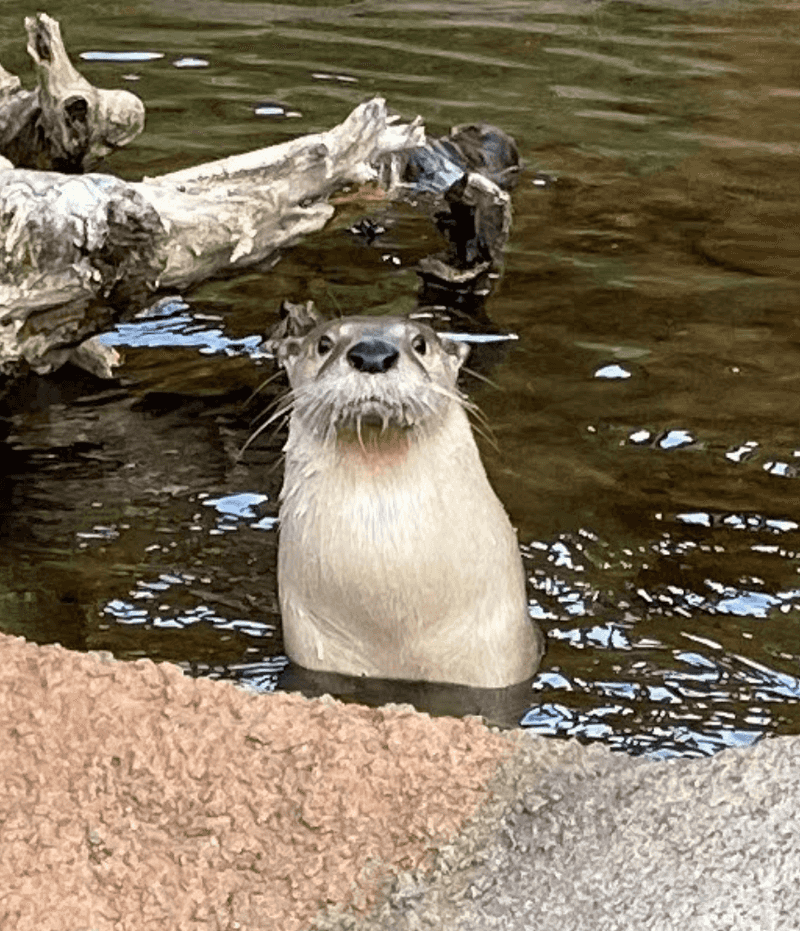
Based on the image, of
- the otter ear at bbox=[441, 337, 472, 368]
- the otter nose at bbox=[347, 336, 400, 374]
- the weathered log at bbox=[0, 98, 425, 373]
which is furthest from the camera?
the weathered log at bbox=[0, 98, 425, 373]

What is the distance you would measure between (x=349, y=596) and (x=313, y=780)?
1110mm

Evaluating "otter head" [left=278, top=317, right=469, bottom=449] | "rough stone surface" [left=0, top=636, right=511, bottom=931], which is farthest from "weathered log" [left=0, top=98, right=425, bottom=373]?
"rough stone surface" [left=0, top=636, right=511, bottom=931]

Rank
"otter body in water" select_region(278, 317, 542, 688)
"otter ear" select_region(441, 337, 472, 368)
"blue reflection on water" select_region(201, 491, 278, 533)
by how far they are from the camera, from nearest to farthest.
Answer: "otter body in water" select_region(278, 317, 542, 688)
"otter ear" select_region(441, 337, 472, 368)
"blue reflection on water" select_region(201, 491, 278, 533)

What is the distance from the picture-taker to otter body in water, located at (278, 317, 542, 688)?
436 cm

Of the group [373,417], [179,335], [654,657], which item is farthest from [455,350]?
[179,335]

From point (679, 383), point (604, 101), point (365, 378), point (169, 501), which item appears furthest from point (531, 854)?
point (604, 101)

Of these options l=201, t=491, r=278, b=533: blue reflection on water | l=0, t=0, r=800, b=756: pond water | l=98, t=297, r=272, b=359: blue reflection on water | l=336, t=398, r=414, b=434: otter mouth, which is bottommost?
l=98, t=297, r=272, b=359: blue reflection on water

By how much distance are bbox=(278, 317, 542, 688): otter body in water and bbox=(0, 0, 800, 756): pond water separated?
18 cm

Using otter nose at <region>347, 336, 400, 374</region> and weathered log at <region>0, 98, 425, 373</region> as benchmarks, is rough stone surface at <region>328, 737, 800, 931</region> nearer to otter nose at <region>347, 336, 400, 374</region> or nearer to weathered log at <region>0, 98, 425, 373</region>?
otter nose at <region>347, 336, 400, 374</region>

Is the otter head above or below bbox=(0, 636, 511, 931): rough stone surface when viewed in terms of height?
above

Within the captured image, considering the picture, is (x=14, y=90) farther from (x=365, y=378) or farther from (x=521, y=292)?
(x=365, y=378)

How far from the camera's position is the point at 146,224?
17.3ft

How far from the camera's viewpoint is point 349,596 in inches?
173

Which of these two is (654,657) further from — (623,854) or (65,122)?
(65,122)
